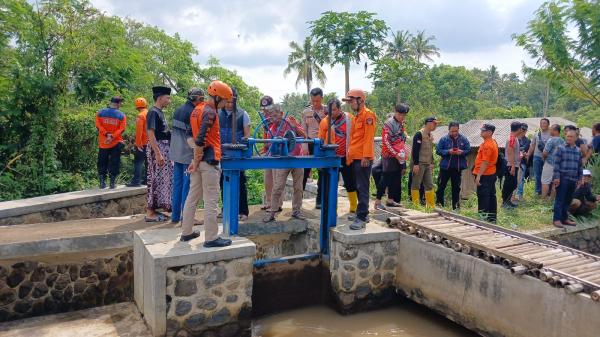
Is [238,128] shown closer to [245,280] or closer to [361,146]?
[361,146]

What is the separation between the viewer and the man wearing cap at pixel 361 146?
5910 mm

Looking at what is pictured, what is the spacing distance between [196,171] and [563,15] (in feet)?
29.0

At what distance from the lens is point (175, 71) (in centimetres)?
2214

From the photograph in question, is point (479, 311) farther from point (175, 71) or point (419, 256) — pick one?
point (175, 71)

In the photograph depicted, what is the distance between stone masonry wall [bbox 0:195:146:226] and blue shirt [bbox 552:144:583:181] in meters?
6.94

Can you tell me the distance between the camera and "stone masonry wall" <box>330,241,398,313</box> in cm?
576

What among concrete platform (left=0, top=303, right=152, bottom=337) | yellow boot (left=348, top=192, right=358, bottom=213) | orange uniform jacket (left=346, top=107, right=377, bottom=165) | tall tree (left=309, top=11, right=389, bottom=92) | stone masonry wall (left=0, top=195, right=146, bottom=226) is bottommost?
concrete platform (left=0, top=303, right=152, bottom=337)

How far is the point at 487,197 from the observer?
748 cm

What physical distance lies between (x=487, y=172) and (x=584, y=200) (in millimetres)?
2228

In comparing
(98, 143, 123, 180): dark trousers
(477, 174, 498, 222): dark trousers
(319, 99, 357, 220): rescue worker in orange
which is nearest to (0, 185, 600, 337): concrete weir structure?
(319, 99, 357, 220): rescue worker in orange

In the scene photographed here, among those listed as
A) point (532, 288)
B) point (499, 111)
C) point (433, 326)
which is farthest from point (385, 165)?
point (499, 111)

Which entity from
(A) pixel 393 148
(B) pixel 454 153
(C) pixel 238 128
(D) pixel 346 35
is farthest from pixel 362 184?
(D) pixel 346 35

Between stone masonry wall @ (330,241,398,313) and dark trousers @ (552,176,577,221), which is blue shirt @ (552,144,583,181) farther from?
stone masonry wall @ (330,241,398,313)

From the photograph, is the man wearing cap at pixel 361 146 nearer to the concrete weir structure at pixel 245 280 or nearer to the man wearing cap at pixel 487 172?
the concrete weir structure at pixel 245 280
